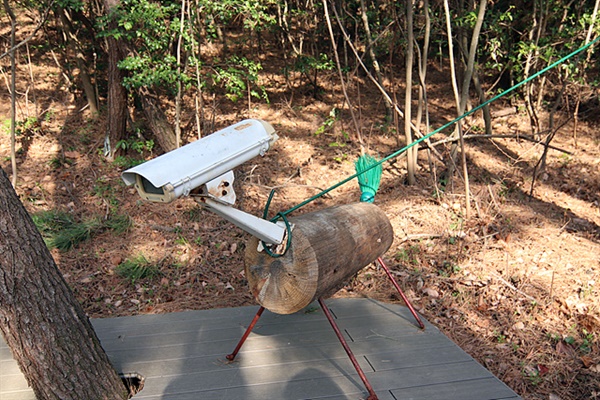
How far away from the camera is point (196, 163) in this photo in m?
Answer: 1.99

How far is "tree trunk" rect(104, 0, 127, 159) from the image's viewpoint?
589 cm

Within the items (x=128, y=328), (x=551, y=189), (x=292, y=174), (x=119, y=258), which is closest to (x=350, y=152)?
(x=292, y=174)

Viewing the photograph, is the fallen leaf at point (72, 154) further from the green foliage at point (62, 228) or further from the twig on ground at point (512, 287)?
the twig on ground at point (512, 287)

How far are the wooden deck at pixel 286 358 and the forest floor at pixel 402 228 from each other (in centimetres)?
48

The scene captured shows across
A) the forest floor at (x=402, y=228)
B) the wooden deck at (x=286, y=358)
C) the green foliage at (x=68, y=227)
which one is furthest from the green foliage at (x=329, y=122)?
the wooden deck at (x=286, y=358)

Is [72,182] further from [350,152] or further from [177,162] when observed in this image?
[177,162]

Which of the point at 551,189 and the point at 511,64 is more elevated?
the point at 511,64

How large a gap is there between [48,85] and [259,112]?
3674 mm

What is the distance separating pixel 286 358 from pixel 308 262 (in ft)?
2.84

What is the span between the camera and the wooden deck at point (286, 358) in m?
2.64

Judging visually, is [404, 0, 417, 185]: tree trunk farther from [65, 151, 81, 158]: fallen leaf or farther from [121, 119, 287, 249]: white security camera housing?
[65, 151, 81, 158]: fallen leaf

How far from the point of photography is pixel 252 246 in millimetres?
2633

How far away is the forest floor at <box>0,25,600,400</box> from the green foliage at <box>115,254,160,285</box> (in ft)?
0.04

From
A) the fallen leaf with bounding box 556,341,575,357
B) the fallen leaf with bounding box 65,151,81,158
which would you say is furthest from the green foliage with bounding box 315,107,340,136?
the fallen leaf with bounding box 556,341,575,357
